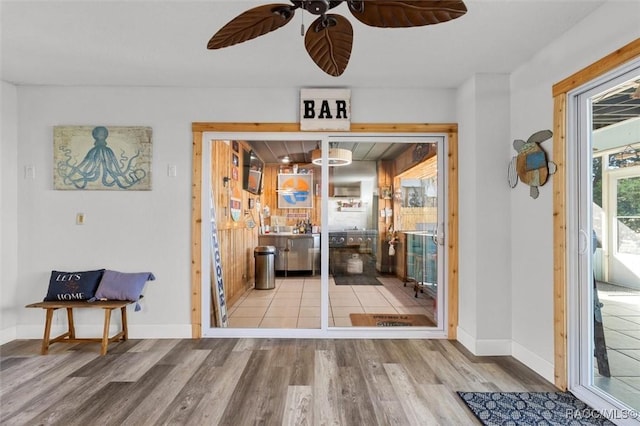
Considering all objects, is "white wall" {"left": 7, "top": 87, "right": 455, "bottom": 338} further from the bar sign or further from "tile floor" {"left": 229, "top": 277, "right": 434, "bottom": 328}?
"tile floor" {"left": 229, "top": 277, "right": 434, "bottom": 328}

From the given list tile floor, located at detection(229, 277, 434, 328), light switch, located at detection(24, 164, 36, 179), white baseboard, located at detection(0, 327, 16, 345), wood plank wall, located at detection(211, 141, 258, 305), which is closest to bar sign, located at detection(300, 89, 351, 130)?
wood plank wall, located at detection(211, 141, 258, 305)

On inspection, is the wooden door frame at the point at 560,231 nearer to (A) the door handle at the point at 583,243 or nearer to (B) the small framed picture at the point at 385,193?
(A) the door handle at the point at 583,243

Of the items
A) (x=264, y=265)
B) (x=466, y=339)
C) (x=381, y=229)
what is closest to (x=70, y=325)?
(x=264, y=265)

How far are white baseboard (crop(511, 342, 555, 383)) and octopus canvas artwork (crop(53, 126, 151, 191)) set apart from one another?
3.75m

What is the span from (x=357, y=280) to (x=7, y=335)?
11.5 ft

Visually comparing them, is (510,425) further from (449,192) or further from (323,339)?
(449,192)

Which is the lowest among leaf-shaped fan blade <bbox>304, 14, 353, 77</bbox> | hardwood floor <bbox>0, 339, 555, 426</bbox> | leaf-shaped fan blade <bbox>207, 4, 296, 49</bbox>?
hardwood floor <bbox>0, 339, 555, 426</bbox>

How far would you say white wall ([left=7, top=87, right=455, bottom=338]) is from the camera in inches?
134

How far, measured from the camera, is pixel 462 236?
331cm

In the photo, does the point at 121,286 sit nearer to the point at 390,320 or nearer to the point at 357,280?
the point at 357,280

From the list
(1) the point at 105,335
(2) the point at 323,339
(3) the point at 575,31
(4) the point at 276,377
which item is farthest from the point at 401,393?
(3) the point at 575,31

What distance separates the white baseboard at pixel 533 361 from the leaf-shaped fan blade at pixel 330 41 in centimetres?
266

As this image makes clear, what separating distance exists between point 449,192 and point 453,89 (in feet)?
3.45

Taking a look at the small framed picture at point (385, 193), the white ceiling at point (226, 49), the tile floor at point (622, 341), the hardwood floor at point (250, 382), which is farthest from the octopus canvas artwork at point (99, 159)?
the tile floor at point (622, 341)
